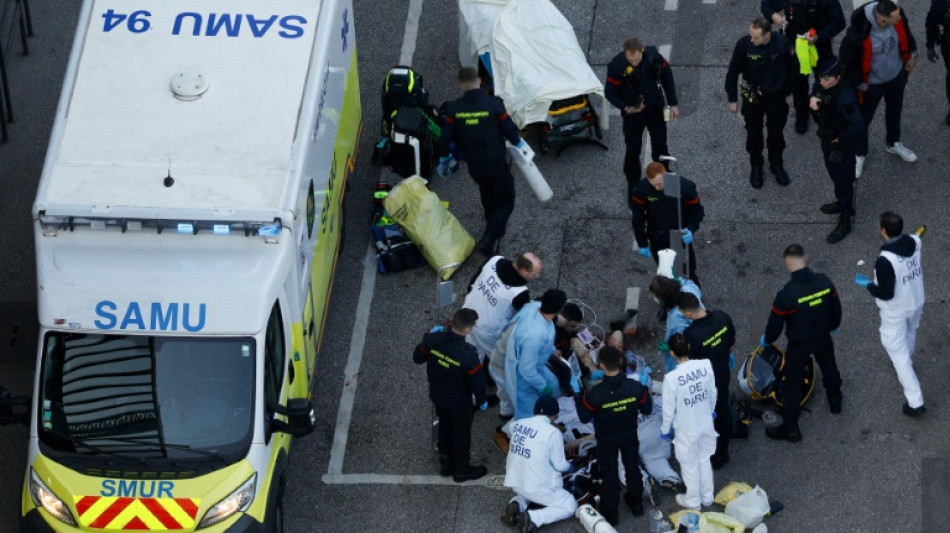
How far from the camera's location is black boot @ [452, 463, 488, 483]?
13406mm

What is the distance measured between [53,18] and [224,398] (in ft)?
28.4

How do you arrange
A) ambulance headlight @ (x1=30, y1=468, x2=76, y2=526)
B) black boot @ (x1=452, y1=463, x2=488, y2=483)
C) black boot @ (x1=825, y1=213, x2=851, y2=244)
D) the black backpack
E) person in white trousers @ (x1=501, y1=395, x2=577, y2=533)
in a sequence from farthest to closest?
the black backpack
black boot @ (x1=825, y1=213, x2=851, y2=244)
black boot @ (x1=452, y1=463, x2=488, y2=483)
person in white trousers @ (x1=501, y1=395, x2=577, y2=533)
ambulance headlight @ (x1=30, y1=468, x2=76, y2=526)

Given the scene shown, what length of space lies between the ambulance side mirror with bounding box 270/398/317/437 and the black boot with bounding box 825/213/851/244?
19.4 ft

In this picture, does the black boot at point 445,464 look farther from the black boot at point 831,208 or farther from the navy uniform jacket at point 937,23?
the navy uniform jacket at point 937,23

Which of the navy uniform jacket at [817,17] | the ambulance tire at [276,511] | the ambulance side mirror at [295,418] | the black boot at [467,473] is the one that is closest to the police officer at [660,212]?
the black boot at [467,473]

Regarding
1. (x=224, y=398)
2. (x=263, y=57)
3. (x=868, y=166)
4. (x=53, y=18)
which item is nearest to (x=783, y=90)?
(x=868, y=166)

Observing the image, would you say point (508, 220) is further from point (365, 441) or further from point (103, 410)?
point (103, 410)

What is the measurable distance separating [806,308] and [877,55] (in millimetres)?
3733

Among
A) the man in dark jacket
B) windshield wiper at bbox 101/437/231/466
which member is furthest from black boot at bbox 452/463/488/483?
the man in dark jacket

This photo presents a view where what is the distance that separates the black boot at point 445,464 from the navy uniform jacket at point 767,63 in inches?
193

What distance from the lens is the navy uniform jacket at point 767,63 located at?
15039mm

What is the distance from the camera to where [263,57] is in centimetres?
1340

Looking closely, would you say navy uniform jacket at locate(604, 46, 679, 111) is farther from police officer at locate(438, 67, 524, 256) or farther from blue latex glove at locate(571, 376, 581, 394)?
blue latex glove at locate(571, 376, 581, 394)

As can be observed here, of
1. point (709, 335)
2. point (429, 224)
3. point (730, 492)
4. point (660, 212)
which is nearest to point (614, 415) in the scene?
point (709, 335)
